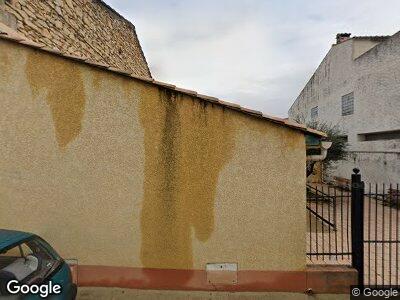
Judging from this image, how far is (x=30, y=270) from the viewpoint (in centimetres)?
314

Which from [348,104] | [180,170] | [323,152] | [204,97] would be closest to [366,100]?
[348,104]

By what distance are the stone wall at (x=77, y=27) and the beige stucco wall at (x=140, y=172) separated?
2314 mm

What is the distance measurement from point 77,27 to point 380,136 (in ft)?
49.8

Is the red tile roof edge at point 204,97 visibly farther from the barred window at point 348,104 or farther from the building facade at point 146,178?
the barred window at point 348,104

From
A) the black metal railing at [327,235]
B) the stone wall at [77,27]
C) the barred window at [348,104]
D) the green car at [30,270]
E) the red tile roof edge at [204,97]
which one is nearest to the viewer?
the green car at [30,270]

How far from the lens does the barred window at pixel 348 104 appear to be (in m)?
17.8

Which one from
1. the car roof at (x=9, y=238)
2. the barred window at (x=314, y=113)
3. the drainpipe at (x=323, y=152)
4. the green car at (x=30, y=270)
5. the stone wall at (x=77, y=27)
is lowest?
the green car at (x=30, y=270)

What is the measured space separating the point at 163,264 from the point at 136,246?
0.49 metres

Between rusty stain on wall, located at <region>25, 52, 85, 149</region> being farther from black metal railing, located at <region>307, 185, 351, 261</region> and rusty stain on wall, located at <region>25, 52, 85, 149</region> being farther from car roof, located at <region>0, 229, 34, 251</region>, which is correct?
black metal railing, located at <region>307, 185, 351, 261</region>

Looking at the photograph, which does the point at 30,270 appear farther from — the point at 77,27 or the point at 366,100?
the point at 366,100

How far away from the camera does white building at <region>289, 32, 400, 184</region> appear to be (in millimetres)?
14188

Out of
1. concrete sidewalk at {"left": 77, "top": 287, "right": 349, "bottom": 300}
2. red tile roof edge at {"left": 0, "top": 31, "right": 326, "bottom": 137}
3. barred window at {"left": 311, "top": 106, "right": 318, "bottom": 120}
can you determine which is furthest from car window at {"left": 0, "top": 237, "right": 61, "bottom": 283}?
barred window at {"left": 311, "top": 106, "right": 318, "bottom": 120}

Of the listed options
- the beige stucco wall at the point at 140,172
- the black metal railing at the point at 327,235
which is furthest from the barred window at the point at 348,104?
the beige stucco wall at the point at 140,172

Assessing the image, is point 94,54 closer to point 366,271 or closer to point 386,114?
point 366,271
